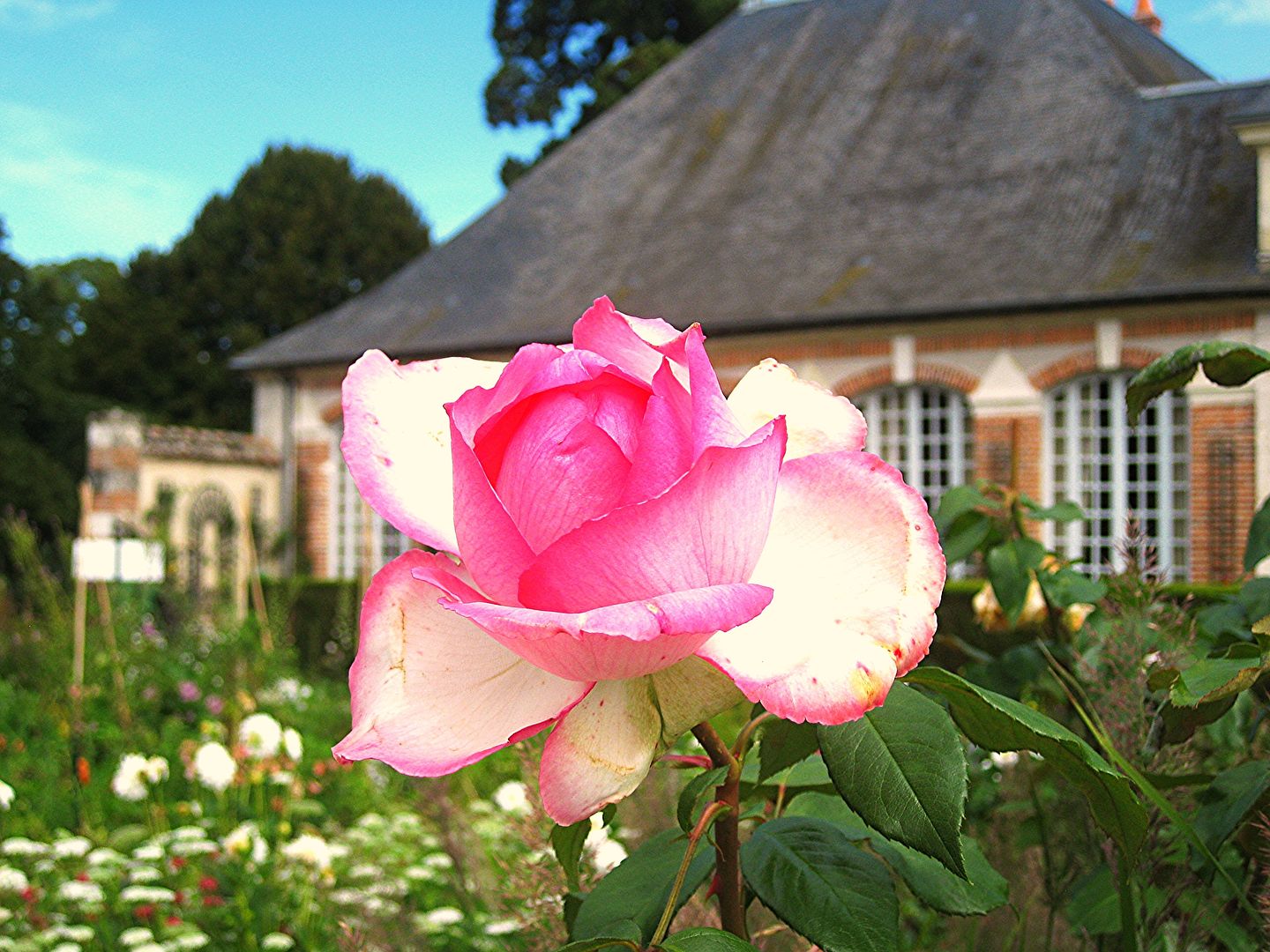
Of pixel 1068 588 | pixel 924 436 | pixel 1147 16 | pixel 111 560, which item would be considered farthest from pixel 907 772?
pixel 1147 16

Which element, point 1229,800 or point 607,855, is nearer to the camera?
point 1229,800

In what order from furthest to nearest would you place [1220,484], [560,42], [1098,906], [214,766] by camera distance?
[560,42] → [1220,484] → [214,766] → [1098,906]

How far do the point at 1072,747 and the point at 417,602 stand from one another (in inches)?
12.4

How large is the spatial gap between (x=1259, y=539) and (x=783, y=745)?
657 millimetres

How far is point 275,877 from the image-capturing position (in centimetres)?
315

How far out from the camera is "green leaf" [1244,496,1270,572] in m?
1.10

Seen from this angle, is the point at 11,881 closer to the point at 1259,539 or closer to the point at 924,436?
the point at 1259,539

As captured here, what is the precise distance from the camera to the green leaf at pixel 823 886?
600mm

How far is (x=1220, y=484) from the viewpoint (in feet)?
37.2

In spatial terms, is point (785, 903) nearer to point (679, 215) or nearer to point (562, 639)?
point (562, 639)

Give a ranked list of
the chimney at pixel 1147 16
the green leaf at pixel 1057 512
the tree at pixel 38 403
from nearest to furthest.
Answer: the green leaf at pixel 1057 512
the chimney at pixel 1147 16
the tree at pixel 38 403

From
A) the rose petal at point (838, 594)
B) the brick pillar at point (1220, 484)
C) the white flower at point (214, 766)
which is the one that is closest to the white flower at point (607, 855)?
the rose petal at point (838, 594)

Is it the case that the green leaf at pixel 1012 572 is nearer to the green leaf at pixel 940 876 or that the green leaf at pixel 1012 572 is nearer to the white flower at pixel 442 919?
the green leaf at pixel 940 876

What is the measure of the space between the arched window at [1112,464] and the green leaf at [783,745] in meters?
11.8
